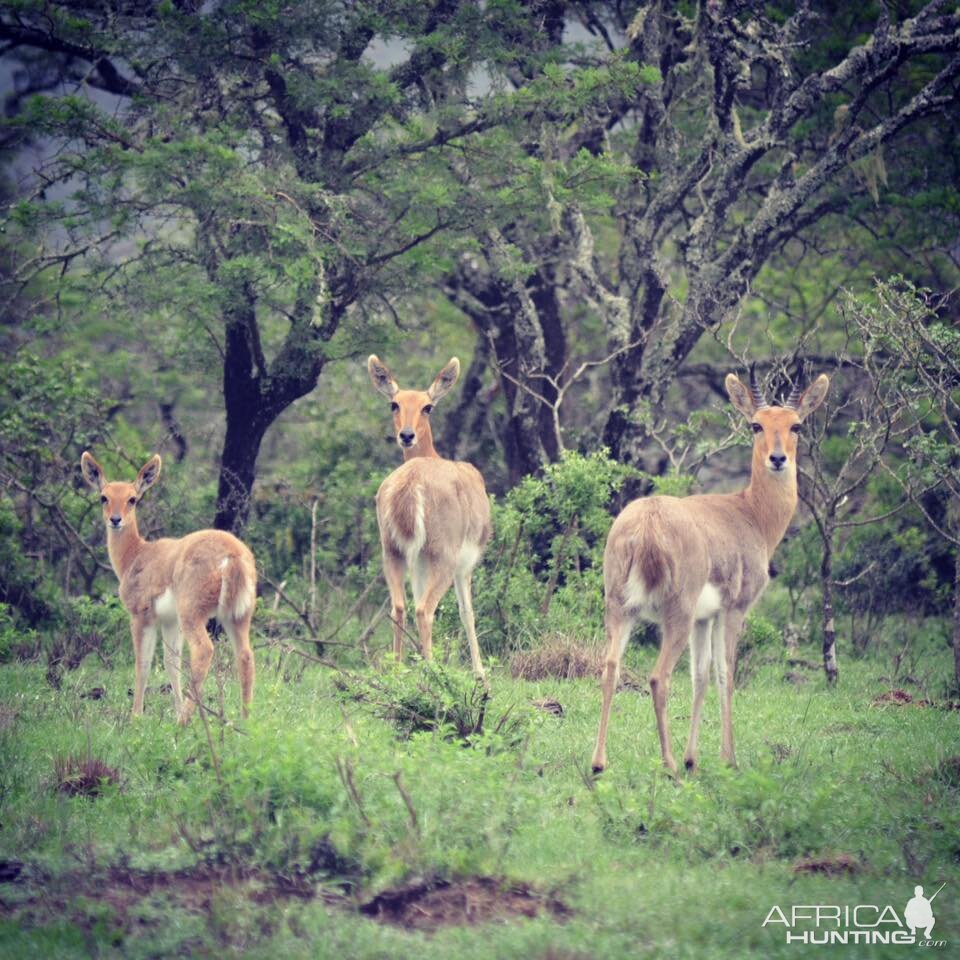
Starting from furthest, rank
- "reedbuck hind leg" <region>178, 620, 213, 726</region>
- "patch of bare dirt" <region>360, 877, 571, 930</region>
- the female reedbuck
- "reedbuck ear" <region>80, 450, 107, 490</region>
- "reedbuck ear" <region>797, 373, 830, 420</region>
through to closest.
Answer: "reedbuck ear" <region>80, 450, 107, 490</region> → "reedbuck ear" <region>797, 373, 830, 420</region> → the female reedbuck → "reedbuck hind leg" <region>178, 620, 213, 726</region> → "patch of bare dirt" <region>360, 877, 571, 930</region>

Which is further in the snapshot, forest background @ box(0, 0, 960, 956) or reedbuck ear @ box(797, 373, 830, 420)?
forest background @ box(0, 0, 960, 956)

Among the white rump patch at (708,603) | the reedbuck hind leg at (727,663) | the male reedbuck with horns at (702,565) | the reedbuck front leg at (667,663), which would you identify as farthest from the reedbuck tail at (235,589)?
the reedbuck hind leg at (727,663)

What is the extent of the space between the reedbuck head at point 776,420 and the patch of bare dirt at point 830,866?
3089 mm

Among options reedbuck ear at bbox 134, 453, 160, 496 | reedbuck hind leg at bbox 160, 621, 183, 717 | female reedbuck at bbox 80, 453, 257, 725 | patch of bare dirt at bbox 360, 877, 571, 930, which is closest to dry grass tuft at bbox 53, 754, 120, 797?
female reedbuck at bbox 80, 453, 257, 725

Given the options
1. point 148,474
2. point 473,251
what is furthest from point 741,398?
point 473,251

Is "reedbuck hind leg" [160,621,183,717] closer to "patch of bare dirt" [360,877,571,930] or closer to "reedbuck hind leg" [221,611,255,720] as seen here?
"reedbuck hind leg" [221,611,255,720]

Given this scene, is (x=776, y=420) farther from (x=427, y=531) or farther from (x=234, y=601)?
(x=234, y=601)

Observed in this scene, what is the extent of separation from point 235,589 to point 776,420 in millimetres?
3679

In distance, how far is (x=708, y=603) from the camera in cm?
782

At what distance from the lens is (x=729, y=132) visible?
1334 cm

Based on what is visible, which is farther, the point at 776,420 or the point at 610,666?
the point at 776,420

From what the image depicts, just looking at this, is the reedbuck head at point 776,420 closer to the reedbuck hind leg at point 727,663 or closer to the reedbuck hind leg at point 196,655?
the reedbuck hind leg at point 727,663

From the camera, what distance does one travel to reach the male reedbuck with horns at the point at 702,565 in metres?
7.38

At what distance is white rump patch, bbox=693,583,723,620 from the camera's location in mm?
7781
